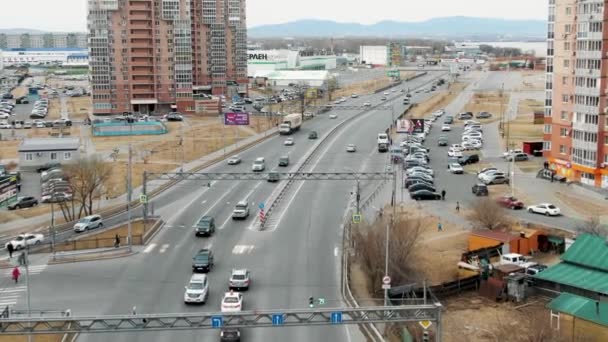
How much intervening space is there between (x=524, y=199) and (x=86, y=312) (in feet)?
89.1

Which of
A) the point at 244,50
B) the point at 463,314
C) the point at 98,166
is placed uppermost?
the point at 244,50

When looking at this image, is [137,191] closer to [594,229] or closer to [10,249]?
[10,249]

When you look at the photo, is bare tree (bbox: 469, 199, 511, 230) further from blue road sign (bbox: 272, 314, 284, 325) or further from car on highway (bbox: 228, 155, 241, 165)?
car on highway (bbox: 228, 155, 241, 165)

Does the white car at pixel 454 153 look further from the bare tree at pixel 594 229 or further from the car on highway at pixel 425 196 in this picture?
the bare tree at pixel 594 229

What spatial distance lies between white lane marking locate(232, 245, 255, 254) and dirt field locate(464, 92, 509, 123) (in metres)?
53.2

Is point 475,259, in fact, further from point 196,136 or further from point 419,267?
point 196,136

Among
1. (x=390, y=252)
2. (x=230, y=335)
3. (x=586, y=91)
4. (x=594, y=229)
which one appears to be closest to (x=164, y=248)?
(x=390, y=252)

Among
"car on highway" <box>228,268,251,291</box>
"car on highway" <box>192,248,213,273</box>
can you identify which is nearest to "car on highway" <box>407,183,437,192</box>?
"car on highway" <box>192,248,213,273</box>

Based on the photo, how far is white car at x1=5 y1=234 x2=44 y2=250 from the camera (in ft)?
112

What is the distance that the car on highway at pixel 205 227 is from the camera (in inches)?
1421

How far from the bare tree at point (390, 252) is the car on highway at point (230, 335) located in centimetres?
717

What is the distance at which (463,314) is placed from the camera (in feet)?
89.6

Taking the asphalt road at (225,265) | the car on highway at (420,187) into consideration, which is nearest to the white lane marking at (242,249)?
the asphalt road at (225,265)

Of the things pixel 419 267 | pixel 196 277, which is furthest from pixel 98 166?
pixel 419 267
